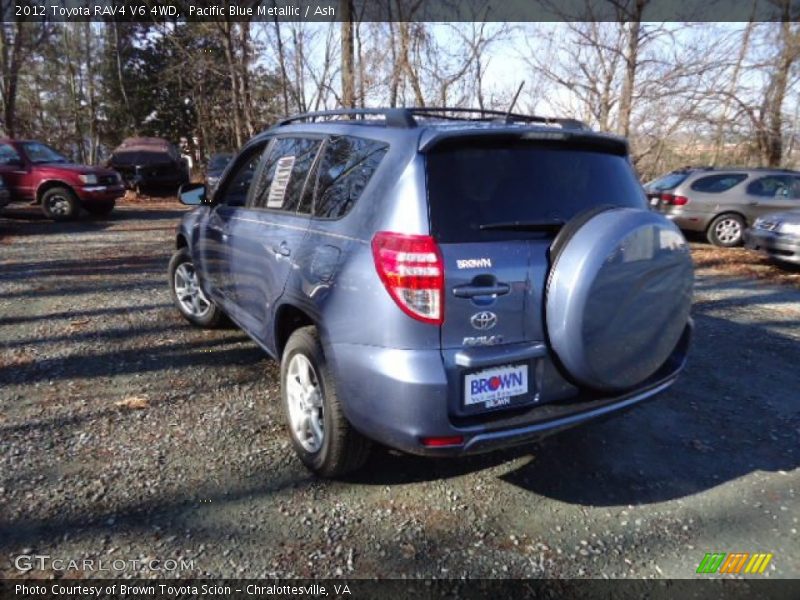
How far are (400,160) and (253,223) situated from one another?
1.51 m

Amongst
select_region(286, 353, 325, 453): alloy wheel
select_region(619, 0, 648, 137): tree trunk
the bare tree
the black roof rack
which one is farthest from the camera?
the bare tree

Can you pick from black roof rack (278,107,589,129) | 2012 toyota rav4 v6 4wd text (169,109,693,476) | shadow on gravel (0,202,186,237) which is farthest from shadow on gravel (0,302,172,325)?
shadow on gravel (0,202,186,237)

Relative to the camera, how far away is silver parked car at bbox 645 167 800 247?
10.4m

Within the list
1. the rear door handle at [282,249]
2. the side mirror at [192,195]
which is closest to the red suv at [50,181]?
the side mirror at [192,195]

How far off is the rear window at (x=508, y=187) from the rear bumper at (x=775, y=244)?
7.16 meters

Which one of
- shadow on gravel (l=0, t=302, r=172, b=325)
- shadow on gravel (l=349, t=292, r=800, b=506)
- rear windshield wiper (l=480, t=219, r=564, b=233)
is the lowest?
shadow on gravel (l=349, t=292, r=800, b=506)

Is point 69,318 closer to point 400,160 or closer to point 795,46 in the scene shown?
point 400,160

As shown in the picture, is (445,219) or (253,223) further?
(253,223)

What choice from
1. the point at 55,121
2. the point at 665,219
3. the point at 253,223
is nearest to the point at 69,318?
the point at 253,223

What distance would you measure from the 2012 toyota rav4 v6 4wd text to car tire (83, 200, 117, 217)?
10939 mm

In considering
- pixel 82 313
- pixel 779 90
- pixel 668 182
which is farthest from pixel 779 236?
pixel 779 90

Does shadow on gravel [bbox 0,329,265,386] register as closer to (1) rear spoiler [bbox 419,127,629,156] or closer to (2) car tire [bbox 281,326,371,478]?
(2) car tire [bbox 281,326,371,478]

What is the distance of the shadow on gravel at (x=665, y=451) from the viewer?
9.60ft

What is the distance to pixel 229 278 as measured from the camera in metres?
4.02
